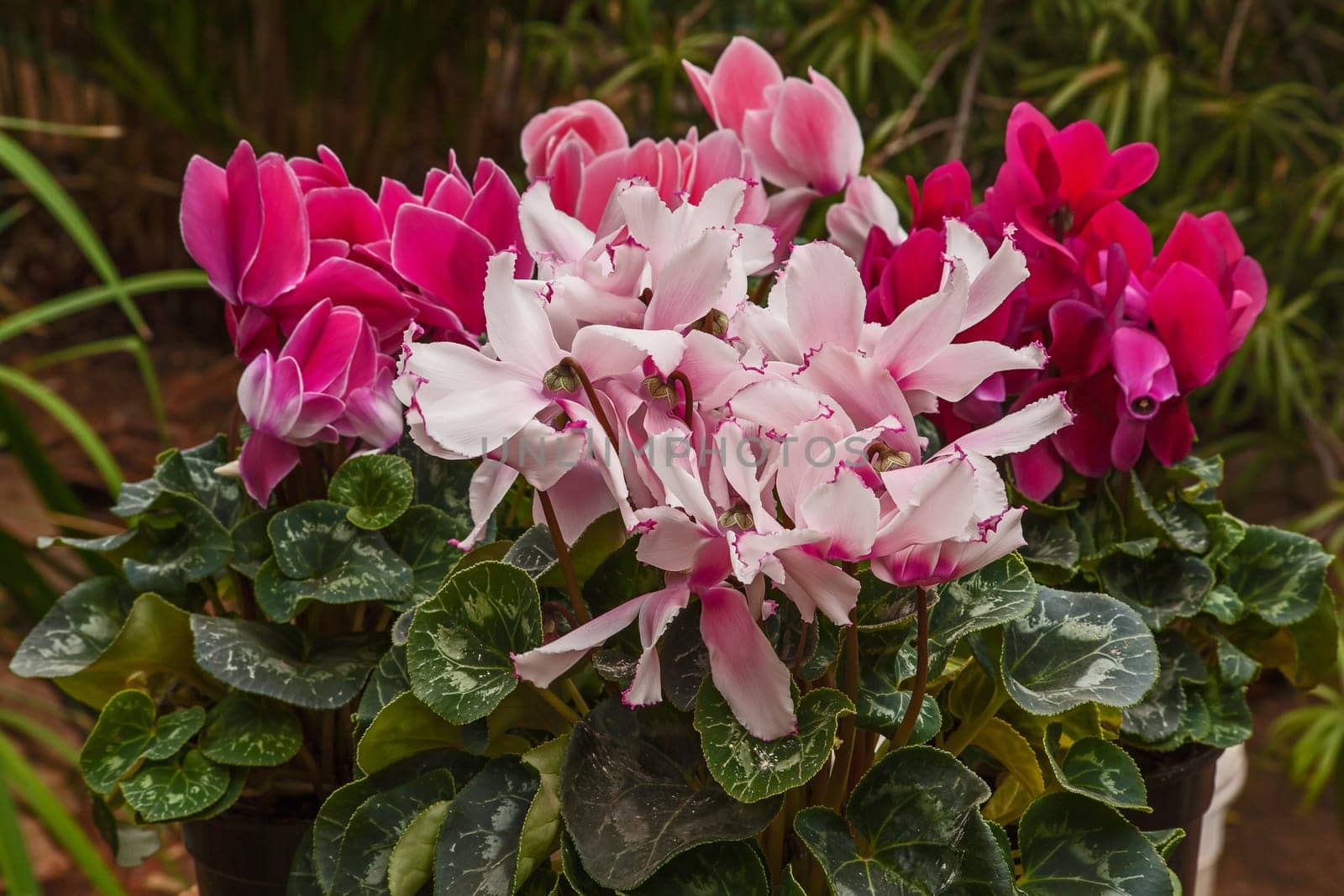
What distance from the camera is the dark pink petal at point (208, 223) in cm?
60

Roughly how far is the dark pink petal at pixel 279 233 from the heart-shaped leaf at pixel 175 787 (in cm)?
24

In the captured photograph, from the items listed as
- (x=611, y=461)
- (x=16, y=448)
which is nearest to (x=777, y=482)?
(x=611, y=461)

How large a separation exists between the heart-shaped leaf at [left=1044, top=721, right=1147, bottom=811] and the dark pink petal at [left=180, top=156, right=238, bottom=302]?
0.43m

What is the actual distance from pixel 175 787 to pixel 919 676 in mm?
378

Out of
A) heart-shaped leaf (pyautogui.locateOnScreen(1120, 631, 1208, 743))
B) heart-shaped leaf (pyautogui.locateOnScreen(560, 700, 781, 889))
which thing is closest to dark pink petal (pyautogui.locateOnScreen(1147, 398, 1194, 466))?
heart-shaped leaf (pyautogui.locateOnScreen(1120, 631, 1208, 743))

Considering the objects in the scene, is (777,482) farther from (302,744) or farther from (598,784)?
(302,744)

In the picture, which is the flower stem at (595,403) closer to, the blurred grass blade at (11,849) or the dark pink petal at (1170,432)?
the dark pink petal at (1170,432)

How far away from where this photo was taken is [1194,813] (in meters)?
0.72

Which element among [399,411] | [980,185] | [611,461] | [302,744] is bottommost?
[980,185]

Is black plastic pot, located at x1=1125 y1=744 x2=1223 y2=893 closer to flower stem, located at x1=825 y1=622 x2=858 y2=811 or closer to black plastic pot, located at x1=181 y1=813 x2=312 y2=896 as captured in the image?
flower stem, located at x1=825 y1=622 x2=858 y2=811

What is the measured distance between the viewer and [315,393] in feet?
1.93

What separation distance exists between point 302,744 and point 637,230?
366mm

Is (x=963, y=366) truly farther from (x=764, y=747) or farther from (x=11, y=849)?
(x=11, y=849)

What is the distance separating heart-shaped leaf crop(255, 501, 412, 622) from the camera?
2.10ft
